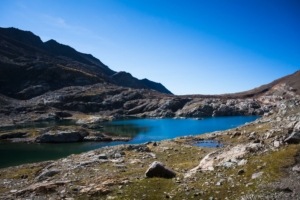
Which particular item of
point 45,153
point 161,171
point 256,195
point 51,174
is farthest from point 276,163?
point 45,153

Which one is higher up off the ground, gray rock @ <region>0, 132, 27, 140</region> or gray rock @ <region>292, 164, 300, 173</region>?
gray rock @ <region>292, 164, 300, 173</region>

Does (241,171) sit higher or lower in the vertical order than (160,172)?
higher

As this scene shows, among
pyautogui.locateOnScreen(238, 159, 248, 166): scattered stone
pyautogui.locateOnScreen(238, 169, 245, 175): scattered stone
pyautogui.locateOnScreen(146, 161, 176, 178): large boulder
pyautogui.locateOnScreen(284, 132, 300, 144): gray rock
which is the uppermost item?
pyautogui.locateOnScreen(284, 132, 300, 144): gray rock

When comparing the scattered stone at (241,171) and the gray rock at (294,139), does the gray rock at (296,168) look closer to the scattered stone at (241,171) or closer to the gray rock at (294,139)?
the scattered stone at (241,171)

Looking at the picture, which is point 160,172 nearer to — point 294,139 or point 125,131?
point 294,139

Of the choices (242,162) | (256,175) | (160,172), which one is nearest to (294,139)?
(242,162)

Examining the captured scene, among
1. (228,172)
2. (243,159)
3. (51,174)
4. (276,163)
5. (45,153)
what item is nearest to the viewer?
(276,163)

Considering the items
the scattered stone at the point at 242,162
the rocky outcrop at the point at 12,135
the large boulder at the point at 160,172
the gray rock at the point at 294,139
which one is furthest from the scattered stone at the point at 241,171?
the rocky outcrop at the point at 12,135

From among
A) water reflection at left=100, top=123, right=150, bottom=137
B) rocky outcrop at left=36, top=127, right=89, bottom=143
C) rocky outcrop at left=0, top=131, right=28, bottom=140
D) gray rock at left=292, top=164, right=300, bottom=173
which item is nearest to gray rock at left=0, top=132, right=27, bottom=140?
rocky outcrop at left=0, top=131, right=28, bottom=140

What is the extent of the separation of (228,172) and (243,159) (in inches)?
99.3

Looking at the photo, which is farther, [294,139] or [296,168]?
[294,139]

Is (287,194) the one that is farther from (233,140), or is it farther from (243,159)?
(233,140)

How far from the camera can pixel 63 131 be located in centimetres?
10812

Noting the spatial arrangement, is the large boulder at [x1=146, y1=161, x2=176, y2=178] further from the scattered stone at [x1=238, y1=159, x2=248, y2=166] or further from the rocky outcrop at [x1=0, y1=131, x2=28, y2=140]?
the rocky outcrop at [x1=0, y1=131, x2=28, y2=140]
